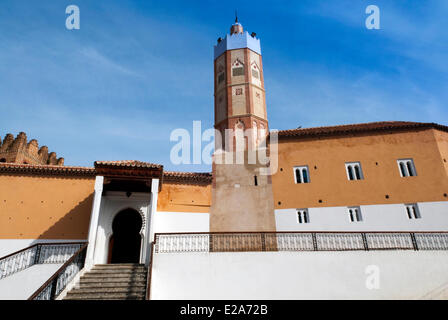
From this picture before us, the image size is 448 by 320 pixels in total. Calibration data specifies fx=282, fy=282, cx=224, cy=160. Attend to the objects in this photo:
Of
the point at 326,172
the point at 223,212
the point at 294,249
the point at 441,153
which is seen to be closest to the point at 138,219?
the point at 223,212

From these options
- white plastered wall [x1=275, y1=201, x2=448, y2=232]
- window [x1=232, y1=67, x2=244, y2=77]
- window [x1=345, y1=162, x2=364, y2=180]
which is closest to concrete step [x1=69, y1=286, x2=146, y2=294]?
Answer: white plastered wall [x1=275, y1=201, x2=448, y2=232]

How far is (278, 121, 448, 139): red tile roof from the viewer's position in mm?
16938

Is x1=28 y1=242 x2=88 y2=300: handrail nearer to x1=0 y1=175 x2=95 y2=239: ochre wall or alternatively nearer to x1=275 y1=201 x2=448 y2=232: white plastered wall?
x1=0 y1=175 x2=95 y2=239: ochre wall

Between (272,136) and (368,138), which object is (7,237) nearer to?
(272,136)

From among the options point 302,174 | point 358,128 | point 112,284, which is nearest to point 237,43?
point 358,128

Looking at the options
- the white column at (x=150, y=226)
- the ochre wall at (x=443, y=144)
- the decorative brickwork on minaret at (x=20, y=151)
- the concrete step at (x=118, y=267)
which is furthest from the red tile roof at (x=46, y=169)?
the ochre wall at (x=443, y=144)

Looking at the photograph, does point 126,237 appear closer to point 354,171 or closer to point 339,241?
point 339,241

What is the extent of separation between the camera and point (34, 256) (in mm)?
10281

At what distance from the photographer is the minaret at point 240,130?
1623 cm

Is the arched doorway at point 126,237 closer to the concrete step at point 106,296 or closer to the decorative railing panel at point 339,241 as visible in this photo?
the concrete step at point 106,296

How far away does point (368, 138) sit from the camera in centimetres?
1716

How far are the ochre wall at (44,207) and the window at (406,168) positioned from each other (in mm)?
17119

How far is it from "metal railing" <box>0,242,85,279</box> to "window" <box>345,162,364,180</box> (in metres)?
14.3
